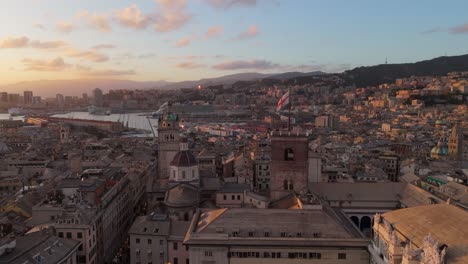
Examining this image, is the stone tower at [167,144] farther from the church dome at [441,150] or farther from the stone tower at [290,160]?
the church dome at [441,150]

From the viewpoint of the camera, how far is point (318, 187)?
158 feet

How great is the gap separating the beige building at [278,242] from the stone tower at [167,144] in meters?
29.1

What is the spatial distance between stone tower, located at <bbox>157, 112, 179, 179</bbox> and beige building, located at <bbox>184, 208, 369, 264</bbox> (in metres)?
29.1

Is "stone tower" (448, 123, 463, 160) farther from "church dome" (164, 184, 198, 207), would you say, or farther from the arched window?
"church dome" (164, 184, 198, 207)

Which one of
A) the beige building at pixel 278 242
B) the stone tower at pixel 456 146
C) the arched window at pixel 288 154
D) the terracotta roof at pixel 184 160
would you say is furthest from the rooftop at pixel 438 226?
the stone tower at pixel 456 146

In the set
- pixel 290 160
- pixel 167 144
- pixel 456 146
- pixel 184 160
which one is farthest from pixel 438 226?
pixel 456 146

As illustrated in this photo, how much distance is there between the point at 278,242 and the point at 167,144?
108ft

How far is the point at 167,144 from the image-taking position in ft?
196

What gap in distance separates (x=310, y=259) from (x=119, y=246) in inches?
1071

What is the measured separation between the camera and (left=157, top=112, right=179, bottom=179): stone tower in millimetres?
59688

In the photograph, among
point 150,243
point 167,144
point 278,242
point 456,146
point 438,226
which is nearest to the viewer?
point 438,226

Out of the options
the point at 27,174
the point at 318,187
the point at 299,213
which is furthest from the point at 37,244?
the point at 27,174

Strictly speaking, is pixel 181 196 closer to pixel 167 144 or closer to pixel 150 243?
pixel 150 243

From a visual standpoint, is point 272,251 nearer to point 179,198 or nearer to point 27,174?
point 179,198
